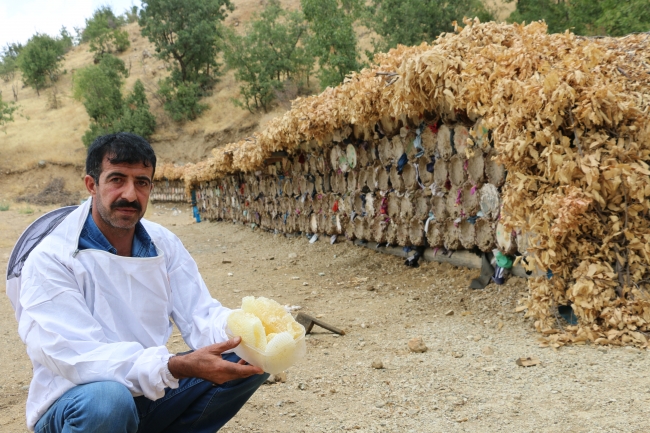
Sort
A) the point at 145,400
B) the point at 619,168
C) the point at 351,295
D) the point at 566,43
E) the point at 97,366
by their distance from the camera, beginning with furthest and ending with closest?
the point at 351,295 → the point at 566,43 → the point at 619,168 → the point at 145,400 → the point at 97,366

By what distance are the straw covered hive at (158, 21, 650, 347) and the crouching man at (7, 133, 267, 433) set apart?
219 centimetres

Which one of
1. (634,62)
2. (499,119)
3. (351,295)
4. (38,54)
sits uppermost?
(38,54)

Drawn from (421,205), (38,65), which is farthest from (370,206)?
(38,65)

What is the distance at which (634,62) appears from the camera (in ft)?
12.2

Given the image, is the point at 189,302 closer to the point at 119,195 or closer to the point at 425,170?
the point at 119,195

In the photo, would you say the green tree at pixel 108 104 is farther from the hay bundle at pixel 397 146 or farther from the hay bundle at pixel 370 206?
the hay bundle at pixel 397 146

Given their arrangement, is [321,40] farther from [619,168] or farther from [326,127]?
[619,168]

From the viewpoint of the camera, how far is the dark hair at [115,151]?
1.94 metres

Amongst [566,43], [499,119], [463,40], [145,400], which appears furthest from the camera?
[463,40]

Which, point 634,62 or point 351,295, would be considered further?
point 351,295

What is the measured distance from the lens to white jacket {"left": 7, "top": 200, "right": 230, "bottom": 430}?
1.58 metres

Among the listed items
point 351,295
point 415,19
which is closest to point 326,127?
point 351,295

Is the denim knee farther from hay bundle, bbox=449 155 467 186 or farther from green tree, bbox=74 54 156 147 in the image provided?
green tree, bbox=74 54 156 147

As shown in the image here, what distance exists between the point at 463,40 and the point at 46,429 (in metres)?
3.88
